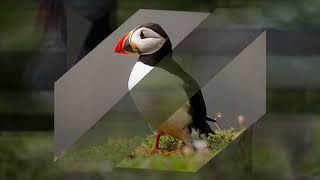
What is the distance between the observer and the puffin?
1.89 meters

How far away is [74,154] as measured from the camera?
Result: 1967 millimetres

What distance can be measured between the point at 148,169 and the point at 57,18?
2.25ft

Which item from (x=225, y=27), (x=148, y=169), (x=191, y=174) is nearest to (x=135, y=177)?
(x=148, y=169)

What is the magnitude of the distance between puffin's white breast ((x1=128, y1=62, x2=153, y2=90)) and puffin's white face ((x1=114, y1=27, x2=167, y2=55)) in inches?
2.0

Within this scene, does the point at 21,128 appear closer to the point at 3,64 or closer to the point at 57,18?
the point at 3,64
